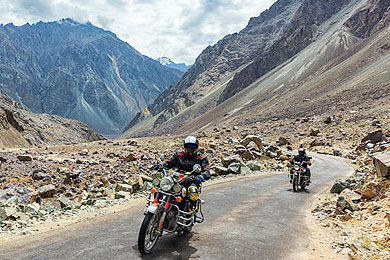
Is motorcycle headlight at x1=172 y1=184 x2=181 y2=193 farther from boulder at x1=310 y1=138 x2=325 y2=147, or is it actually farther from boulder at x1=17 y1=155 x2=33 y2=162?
boulder at x1=310 y1=138 x2=325 y2=147

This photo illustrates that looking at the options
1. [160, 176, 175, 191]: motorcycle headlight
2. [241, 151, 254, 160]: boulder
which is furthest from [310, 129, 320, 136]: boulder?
[160, 176, 175, 191]: motorcycle headlight

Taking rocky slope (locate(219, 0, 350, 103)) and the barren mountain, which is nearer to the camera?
the barren mountain

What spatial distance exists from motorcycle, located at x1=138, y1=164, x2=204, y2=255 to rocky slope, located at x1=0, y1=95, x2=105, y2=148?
3873 centimetres

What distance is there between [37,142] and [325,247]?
192 ft

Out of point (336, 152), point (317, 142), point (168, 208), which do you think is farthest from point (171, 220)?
point (317, 142)

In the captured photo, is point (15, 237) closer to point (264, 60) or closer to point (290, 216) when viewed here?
point (290, 216)

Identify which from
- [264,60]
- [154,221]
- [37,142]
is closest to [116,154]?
[154,221]

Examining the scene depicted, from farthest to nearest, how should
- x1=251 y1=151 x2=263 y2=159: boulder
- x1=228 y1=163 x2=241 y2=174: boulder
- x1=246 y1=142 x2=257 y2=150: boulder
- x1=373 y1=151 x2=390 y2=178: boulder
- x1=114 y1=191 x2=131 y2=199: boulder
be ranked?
x1=246 y1=142 x2=257 y2=150: boulder → x1=251 y1=151 x2=263 y2=159: boulder → x1=228 y1=163 x2=241 y2=174: boulder → x1=114 y1=191 x2=131 y2=199: boulder → x1=373 y1=151 x2=390 y2=178: boulder

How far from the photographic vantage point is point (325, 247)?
765 centimetres

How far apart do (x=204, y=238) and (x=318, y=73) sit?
104 metres

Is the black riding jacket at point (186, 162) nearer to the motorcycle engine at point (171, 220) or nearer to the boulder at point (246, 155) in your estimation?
the motorcycle engine at point (171, 220)

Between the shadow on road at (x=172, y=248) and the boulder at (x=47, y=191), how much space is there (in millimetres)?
9665

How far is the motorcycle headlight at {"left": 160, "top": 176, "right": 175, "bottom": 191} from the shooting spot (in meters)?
6.65

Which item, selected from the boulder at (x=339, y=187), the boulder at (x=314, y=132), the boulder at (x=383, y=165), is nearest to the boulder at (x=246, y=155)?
the boulder at (x=339, y=187)
